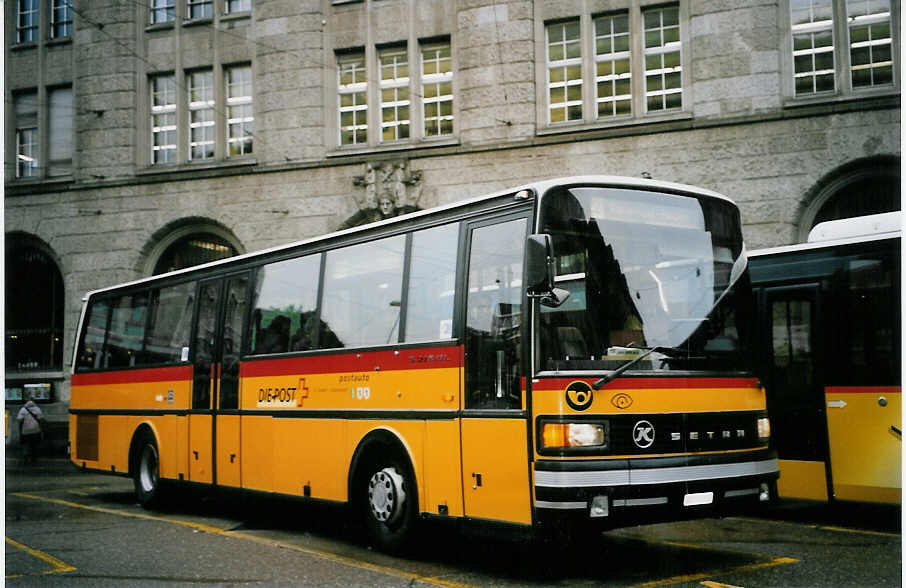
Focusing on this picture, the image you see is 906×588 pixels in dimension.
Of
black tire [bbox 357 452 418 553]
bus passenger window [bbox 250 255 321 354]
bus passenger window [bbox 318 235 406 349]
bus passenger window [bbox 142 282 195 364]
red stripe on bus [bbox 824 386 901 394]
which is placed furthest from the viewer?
bus passenger window [bbox 142 282 195 364]

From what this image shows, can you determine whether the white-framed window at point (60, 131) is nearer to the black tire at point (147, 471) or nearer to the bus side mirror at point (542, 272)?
the black tire at point (147, 471)

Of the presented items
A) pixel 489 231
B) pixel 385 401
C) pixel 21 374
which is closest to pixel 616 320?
pixel 489 231

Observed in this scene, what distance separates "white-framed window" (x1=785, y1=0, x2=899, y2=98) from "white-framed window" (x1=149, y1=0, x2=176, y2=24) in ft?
48.7

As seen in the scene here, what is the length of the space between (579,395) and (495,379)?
849 mm

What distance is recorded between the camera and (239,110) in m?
25.7

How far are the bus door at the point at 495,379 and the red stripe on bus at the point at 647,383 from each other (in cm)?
30

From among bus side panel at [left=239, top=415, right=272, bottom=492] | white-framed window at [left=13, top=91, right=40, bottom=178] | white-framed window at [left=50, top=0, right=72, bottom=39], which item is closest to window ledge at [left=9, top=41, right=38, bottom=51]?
white-framed window at [left=50, top=0, right=72, bottom=39]

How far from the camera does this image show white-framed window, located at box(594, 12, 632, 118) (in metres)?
22.1

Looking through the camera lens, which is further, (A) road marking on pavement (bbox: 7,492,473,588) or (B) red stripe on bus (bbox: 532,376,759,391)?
(A) road marking on pavement (bbox: 7,492,473,588)

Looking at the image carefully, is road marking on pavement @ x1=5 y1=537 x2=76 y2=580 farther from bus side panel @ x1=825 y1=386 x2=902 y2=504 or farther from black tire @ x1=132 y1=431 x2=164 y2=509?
bus side panel @ x1=825 y1=386 x2=902 y2=504

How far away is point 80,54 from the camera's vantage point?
26609 millimetres

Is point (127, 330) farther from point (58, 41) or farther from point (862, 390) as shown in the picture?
point (58, 41)

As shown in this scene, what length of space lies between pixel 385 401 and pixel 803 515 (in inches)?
213

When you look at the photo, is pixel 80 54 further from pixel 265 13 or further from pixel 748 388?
pixel 748 388
